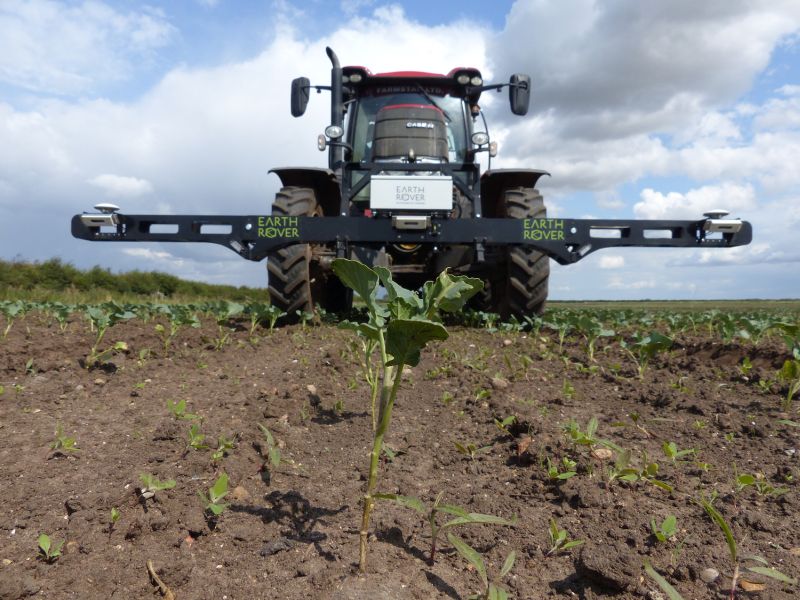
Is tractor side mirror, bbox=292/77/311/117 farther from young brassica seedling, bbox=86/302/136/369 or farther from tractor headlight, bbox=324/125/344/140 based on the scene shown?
young brassica seedling, bbox=86/302/136/369

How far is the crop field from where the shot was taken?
53.6 inches

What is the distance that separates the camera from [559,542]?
59.1 inches

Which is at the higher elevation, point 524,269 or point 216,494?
point 524,269

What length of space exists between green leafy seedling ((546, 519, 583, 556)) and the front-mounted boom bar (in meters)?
3.59

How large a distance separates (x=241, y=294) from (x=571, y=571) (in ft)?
60.2

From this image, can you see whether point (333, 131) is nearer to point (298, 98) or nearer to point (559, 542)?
point (298, 98)

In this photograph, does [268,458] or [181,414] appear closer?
[268,458]

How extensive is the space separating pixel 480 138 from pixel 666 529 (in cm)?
517

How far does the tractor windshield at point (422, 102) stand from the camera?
6.33 meters

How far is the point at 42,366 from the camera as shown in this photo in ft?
10.6

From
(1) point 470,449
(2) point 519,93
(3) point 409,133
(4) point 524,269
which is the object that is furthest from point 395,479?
(2) point 519,93

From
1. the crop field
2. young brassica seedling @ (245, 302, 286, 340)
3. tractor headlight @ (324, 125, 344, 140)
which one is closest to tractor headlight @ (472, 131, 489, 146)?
tractor headlight @ (324, 125, 344, 140)

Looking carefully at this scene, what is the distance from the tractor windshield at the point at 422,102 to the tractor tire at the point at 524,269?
102 cm

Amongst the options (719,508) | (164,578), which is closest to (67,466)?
(164,578)
